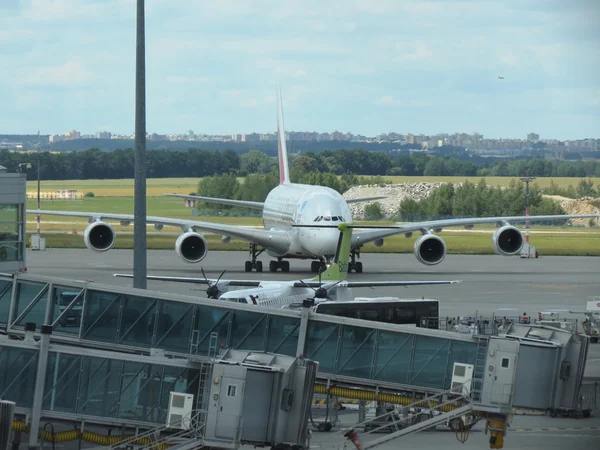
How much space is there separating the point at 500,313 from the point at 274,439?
101 ft

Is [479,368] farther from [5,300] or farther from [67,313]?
[5,300]

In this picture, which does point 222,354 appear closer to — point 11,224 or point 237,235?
Result: point 11,224

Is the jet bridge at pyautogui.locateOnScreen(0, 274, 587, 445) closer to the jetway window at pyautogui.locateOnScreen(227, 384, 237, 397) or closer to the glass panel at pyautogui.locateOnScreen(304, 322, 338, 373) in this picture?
the glass panel at pyautogui.locateOnScreen(304, 322, 338, 373)

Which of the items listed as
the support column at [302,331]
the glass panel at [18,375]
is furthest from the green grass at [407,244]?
the glass panel at [18,375]

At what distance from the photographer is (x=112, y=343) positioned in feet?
82.3

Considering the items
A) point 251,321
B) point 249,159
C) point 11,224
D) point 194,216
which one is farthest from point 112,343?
point 249,159

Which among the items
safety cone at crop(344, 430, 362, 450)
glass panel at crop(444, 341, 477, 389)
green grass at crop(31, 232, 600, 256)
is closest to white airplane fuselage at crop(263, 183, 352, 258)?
green grass at crop(31, 232, 600, 256)

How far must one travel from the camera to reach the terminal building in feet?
67.5

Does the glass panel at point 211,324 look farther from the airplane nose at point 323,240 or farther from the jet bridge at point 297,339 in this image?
the airplane nose at point 323,240

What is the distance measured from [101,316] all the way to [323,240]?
3660cm

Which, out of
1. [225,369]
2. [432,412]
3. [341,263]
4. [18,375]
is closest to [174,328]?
[18,375]

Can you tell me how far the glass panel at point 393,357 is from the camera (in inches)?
980

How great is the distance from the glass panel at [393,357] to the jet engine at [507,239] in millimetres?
43677

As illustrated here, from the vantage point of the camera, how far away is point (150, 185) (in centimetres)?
14012
